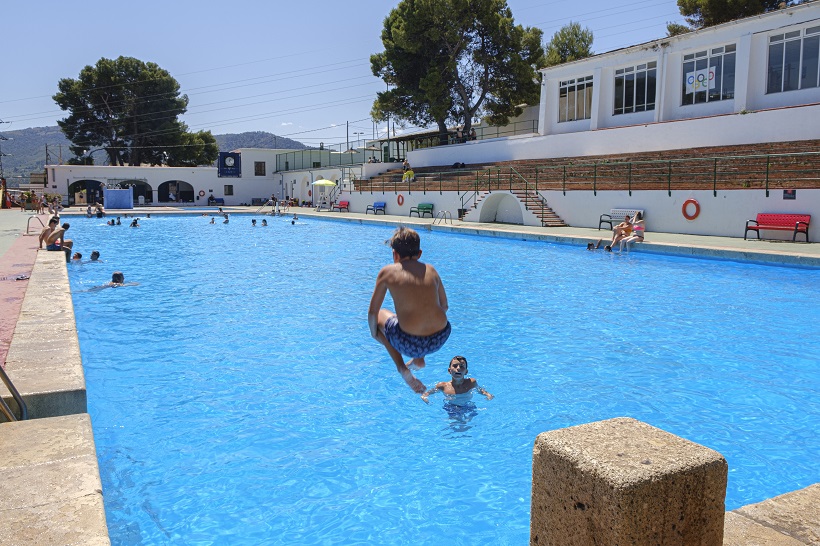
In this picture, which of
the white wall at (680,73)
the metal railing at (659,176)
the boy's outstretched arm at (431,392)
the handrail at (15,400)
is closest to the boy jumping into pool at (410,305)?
the boy's outstretched arm at (431,392)

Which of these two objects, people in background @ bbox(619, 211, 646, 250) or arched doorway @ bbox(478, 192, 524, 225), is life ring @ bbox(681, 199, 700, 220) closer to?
people in background @ bbox(619, 211, 646, 250)

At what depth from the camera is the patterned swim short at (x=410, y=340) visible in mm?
4906

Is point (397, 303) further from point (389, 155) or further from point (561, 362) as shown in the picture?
point (389, 155)

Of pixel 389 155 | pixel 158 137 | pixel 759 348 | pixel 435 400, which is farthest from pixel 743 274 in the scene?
pixel 158 137

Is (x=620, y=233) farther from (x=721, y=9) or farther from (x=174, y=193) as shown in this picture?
(x=174, y=193)

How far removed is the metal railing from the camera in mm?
18609

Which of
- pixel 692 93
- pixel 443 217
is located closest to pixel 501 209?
pixel 443 217

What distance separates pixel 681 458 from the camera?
192cm

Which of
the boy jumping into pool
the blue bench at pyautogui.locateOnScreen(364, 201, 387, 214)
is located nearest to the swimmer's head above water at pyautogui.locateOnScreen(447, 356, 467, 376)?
the boy jumping into pool

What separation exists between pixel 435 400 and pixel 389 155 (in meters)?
42.9

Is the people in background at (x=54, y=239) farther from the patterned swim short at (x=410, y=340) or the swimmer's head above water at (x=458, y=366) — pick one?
the patterned swim short at (x=410, y=340)

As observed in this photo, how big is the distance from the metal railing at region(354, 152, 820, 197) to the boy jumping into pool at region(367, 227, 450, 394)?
1680 cm

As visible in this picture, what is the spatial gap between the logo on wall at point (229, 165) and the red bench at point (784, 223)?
44.8m

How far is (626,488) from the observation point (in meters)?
1.80
